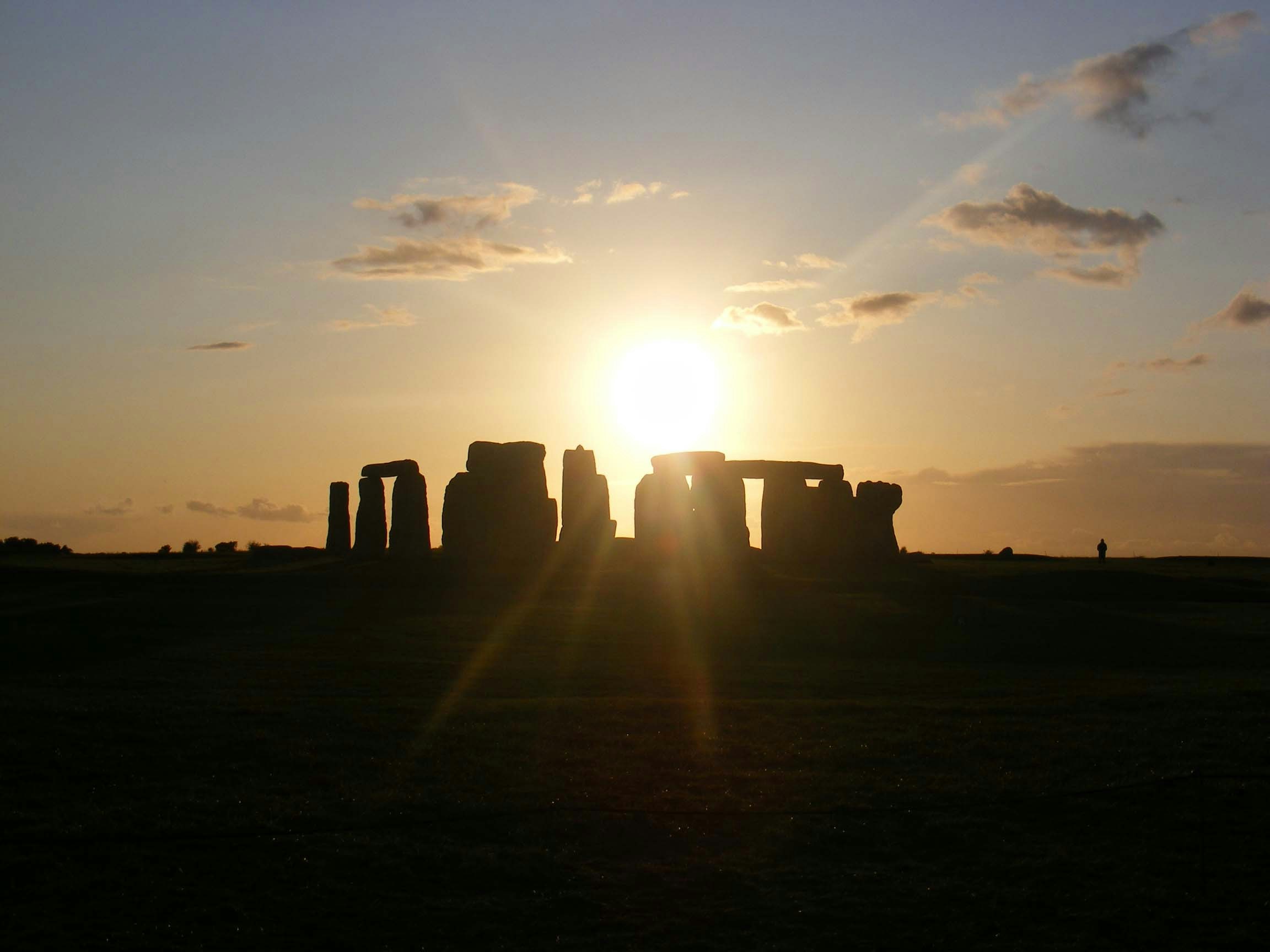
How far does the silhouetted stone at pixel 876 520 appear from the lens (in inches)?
2018

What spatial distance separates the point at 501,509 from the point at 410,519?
3.80 m

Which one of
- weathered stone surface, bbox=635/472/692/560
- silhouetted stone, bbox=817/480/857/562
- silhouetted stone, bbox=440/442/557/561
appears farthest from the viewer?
silhouetted stone, bbox=817/480/857/562

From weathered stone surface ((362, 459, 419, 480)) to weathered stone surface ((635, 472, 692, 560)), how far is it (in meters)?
8.70

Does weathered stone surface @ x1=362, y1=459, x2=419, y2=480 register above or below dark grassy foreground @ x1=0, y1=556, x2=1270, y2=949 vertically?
above

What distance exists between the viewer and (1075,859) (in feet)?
44.3

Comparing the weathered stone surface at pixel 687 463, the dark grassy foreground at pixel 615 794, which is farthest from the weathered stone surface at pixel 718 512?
the dark grassy foreground at pixel 615 794

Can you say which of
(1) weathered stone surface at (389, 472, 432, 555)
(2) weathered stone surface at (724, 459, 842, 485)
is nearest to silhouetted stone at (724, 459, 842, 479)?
(2) weathered stone surface at (724, 459, 842, 485)

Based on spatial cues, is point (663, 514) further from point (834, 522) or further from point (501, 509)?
point (834, 522)

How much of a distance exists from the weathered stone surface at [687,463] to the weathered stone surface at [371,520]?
1089 cm

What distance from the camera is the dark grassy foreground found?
39.0ft

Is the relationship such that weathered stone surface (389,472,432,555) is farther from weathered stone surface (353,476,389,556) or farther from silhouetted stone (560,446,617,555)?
silhouetted stone (560,446,617,555)

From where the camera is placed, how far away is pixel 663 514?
1922 inches

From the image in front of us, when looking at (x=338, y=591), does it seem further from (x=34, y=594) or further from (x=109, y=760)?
(x=109, y=760)

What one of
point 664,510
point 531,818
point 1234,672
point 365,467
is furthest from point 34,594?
point 1234,672
